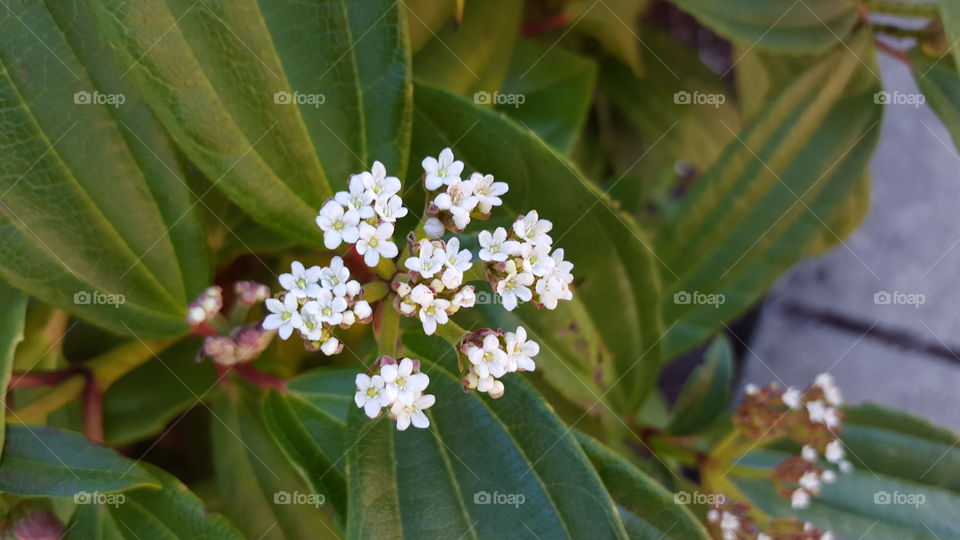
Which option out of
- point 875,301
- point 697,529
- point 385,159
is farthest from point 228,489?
point 875,301

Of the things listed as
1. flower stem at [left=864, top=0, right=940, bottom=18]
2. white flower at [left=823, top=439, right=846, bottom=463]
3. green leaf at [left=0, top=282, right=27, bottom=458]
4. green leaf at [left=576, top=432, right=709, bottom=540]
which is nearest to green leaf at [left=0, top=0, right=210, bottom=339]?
green leaf at [left=0, top=282, right=27, bottom=458]

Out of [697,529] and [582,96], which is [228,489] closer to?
[697,529]

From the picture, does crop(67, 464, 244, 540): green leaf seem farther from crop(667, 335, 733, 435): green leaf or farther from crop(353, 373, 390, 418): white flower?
crop(667, 335, 733, 435): green leaf

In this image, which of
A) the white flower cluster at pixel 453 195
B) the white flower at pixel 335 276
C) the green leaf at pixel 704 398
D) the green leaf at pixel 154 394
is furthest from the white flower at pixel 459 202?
the green leaf at pixel 704 398

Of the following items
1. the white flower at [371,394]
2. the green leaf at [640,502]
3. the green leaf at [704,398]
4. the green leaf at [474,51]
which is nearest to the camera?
the white flower at [371,394]

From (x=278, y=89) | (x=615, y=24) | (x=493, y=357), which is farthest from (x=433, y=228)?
(x=615, y=24)

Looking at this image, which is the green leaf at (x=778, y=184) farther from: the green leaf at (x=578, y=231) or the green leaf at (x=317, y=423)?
the green leaf at (x=317, y=423)
